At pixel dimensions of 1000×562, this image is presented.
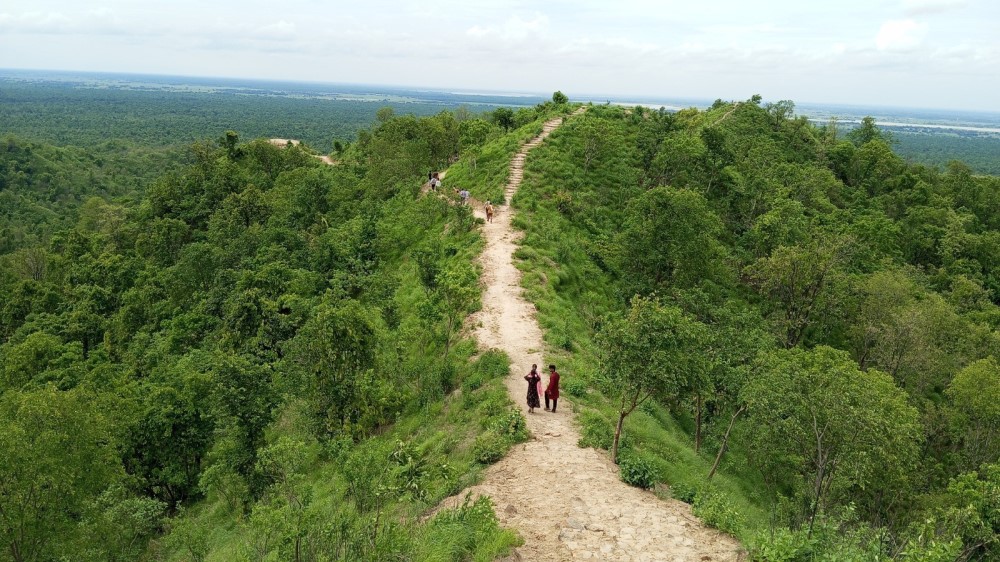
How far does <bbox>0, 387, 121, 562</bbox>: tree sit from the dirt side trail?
1053 centimetres

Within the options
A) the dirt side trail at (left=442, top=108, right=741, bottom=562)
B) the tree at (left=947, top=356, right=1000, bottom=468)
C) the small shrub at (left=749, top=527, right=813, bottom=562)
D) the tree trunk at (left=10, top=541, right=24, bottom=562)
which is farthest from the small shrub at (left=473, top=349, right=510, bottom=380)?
the tree at (left=947, top=356, right=1000, bottom=468)

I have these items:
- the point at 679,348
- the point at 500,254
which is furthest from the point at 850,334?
the point at 679,348

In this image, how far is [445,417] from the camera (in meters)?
14.9

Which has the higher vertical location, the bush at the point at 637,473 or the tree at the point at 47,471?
the bush at the point at 637,473

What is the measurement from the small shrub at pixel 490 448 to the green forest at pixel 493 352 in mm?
53

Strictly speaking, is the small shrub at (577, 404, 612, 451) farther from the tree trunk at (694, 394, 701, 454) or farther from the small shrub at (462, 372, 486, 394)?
the small shrub at (462, 372, 486, 394)

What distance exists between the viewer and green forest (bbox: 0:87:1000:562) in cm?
1101

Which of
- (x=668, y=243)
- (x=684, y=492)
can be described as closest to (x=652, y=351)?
(x=684, y=492)

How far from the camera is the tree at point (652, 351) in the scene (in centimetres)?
1097

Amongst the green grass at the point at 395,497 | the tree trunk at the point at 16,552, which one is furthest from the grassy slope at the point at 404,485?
the tree trunk at the point at 16,552

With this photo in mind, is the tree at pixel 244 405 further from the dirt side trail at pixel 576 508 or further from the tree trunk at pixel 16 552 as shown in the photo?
the dirt side trail at pixel 576 508

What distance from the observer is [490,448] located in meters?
12.0

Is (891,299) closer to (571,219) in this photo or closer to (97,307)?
(571,219)

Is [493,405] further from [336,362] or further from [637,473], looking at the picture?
[336,362]
